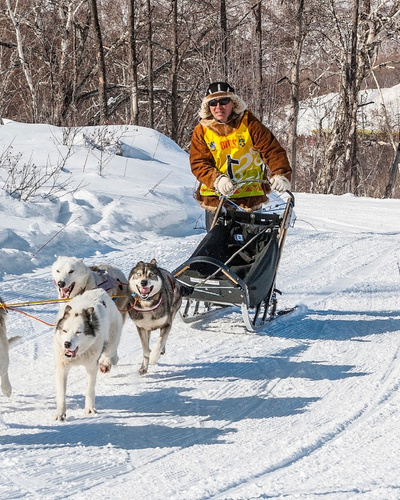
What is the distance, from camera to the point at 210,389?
4.56m

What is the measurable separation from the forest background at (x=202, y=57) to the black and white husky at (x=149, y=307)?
11.2m

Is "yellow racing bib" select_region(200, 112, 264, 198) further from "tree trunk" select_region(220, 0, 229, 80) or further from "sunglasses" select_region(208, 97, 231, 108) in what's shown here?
"tree trunk" select_region(220, 0, 229, 80)

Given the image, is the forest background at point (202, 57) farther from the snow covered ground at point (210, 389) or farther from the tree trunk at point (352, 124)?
the snow covered ground at point (210, 389)

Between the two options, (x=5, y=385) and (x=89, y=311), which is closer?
(x=89, y=311)

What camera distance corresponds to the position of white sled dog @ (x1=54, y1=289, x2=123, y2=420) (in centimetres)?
393

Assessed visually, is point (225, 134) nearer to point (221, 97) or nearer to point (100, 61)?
point (221, 97)

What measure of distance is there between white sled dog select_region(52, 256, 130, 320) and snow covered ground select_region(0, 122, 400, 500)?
45 centimetres

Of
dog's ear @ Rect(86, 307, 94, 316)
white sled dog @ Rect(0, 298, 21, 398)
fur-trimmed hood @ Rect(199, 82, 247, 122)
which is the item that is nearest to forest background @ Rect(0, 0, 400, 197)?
fur-trimmed hood @ Rect(199, 82, 247, 122)

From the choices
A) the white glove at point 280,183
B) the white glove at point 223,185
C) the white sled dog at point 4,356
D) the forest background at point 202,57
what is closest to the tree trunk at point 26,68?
the forest background at point 202,57

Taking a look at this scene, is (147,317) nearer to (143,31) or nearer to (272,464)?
(272,464)

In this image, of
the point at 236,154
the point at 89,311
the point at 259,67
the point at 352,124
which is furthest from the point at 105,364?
the point at 352,124

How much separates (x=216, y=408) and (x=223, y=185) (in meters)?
2.15

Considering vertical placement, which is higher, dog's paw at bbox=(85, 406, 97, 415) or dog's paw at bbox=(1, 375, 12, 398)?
dog's paw at bbox=(1, 375, 12, 398)

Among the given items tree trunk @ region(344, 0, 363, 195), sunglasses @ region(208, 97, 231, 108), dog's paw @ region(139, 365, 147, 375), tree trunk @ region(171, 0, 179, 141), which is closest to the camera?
dog's paw @ region(139, 365, 147, 375)
